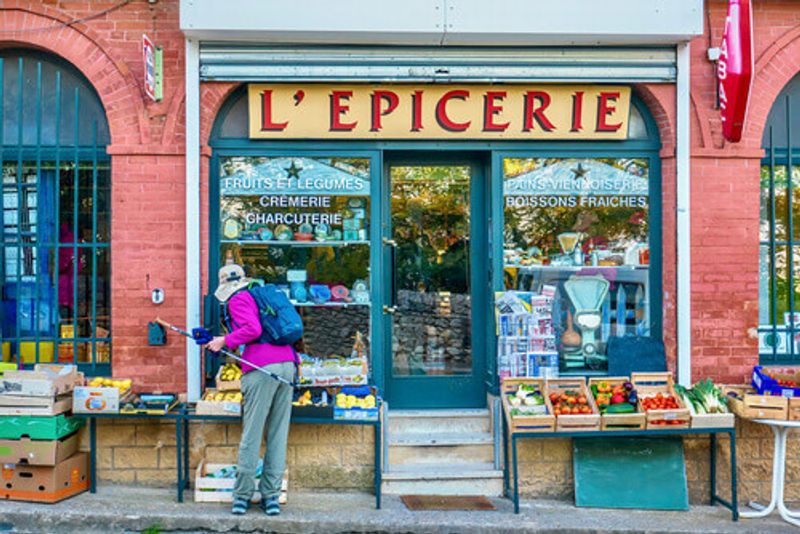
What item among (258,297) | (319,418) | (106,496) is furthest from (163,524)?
(258,297)

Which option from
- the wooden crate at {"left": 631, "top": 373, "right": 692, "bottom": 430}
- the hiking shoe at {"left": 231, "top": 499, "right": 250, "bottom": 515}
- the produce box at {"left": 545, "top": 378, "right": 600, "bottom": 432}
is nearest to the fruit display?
the hiking shoe at {"left": 231, "top": 499, "right": 250, "bottom": 515}

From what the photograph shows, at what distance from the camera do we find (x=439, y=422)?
7707 millimetres

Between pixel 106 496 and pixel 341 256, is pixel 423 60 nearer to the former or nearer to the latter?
pixel 341 256

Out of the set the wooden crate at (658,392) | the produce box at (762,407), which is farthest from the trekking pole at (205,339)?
the produce box at (762,407)

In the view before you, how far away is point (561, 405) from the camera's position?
275 inches

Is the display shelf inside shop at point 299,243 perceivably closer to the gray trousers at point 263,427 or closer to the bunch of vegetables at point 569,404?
the gray trousers at point 263,427

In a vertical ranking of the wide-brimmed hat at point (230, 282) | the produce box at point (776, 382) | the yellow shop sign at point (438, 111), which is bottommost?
the produce box at point (776, 382)

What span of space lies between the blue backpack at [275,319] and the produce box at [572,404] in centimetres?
222

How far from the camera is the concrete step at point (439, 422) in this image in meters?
7.70

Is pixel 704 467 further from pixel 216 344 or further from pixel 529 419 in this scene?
pixel 216 344

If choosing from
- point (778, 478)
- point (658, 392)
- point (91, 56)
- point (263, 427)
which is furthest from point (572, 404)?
point (91, 56)

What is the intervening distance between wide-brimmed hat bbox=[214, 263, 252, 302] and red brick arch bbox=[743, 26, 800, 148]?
15.4ft

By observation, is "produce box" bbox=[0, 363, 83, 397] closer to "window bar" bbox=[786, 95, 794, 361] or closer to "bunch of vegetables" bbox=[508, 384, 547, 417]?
"bunch of vegetables" bbox=[508, 384, 547, 417]

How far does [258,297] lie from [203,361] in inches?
44.8
